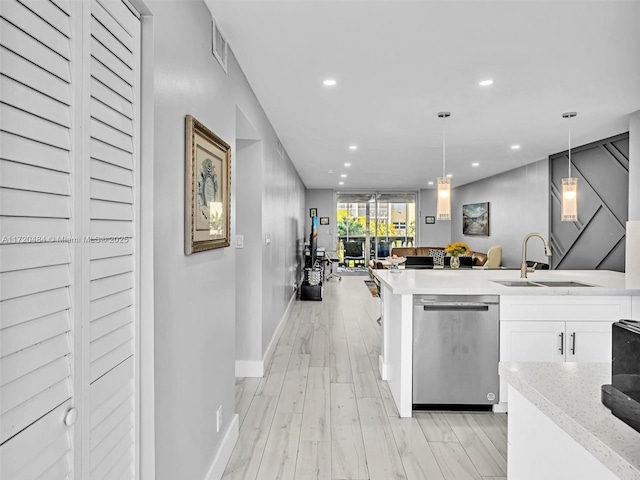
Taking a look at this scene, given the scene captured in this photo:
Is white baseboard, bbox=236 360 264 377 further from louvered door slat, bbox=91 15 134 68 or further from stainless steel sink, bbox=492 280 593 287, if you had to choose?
louvered door slat, bbox=91 15 134 68

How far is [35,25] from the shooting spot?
81 centimetres

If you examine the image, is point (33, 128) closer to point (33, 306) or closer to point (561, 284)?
point (33, 306)

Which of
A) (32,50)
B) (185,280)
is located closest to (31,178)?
(32,50)

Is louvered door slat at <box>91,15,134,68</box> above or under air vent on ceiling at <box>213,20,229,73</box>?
under

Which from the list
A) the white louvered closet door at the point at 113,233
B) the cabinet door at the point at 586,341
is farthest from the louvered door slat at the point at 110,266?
the cabinet door at the point at 586,341

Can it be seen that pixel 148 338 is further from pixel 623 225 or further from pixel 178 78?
pixel 623 225

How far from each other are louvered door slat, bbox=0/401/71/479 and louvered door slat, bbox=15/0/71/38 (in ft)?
2.78

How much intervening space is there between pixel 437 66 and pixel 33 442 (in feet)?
9.39

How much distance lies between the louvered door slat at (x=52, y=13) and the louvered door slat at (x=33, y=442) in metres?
0.85

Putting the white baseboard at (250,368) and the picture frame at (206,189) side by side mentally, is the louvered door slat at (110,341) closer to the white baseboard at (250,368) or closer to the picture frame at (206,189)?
the picture frame at (206,189)

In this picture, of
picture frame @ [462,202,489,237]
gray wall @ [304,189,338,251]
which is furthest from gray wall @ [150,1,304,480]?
gray wall @ [304,189,338,251]

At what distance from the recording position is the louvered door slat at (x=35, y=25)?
75cm

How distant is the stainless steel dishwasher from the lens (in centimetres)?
288

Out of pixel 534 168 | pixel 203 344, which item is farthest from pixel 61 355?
pixel 534 168
